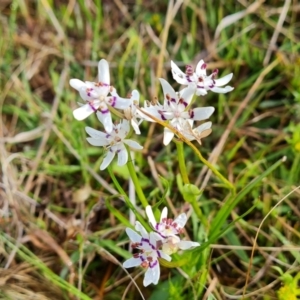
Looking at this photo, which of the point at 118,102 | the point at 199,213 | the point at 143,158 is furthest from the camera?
the point at 143,158

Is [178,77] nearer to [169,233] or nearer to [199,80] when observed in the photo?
[199,80]

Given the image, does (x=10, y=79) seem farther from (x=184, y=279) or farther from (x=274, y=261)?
(x=274, y=261)

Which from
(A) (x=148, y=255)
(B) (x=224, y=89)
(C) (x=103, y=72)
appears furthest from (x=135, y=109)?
(A) (x=148, y=255)

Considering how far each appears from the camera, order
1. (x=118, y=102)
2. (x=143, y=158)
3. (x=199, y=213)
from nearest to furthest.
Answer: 1. (x=118, y=102)
2. (x=199, y=213)
3. (x=143, y=158)

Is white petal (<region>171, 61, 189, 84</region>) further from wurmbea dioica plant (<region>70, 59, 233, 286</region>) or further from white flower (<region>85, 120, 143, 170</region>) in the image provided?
white flower (<region>85, 120, 143, 170</region>)

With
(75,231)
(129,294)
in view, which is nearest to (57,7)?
(75,231)

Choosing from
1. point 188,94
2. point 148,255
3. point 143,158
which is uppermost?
point 188,94

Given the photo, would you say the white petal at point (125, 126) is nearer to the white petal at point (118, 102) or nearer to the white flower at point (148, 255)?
the white petal at point (118, 102)

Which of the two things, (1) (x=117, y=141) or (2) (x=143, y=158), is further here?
(2) (x=143, y=158)

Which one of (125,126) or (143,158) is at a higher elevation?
(125,126)
